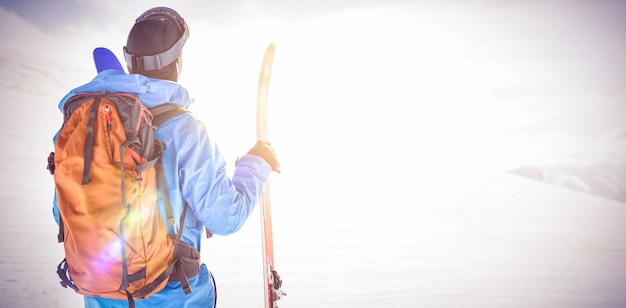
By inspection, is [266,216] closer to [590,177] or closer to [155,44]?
[155,44]

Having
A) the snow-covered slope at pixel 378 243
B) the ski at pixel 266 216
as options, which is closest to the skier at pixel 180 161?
the ski at pixel 266 216

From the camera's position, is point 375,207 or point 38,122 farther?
point 38,122

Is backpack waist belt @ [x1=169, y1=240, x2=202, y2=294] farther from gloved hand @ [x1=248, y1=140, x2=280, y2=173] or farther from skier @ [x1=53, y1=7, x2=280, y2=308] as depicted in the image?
gloved hand @ [x1=248, y1=140, x2=280, y2=173]

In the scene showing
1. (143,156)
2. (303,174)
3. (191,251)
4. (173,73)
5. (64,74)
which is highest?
(64,74)

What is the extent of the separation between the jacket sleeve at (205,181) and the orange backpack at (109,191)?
0.07m

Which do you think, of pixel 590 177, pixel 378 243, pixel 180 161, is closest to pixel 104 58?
pixel 180 161

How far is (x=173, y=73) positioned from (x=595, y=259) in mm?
7221

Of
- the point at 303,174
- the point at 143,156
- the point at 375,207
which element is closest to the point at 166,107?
the point at 143,156

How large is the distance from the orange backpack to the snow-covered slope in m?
2.46

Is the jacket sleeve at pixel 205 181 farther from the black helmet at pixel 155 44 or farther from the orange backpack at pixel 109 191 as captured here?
the black helmet at pixel 155 44

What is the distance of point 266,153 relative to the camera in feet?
4.65

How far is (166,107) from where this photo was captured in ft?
3.55

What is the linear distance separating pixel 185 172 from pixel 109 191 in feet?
0.68

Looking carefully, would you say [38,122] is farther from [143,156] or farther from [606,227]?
[606,227]
